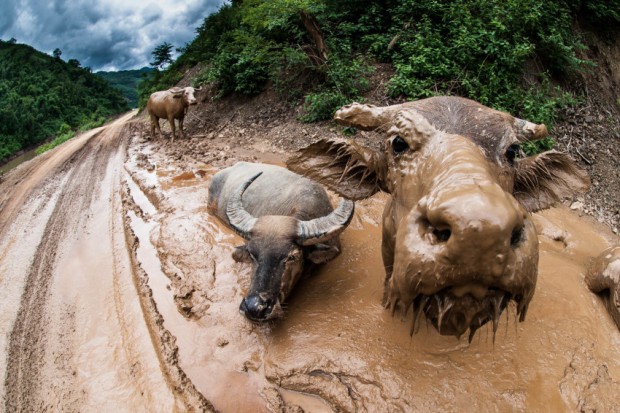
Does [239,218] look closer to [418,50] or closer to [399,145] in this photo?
[399,145]

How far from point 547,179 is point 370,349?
2159 mm

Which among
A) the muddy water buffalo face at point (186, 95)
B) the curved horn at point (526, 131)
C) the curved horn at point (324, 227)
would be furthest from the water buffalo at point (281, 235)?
the muddy water buffalo face at point (186, 95)

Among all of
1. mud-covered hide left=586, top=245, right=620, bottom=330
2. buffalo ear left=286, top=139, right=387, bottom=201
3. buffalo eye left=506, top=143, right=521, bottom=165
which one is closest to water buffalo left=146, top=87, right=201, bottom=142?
buffalo ear left=286, top=139, right=387, bottom=201

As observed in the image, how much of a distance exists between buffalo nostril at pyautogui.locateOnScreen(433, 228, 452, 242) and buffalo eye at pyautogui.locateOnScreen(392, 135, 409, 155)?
1.07 m

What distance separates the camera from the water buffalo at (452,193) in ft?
5.01

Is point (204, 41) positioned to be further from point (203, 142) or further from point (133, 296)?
point (133, 296)

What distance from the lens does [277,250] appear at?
374 cm

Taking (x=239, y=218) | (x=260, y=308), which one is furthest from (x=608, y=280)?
(x=239, y=218)

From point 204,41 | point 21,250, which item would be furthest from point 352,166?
point 204,41

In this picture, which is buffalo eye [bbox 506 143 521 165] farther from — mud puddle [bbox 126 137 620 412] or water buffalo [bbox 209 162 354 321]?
water buffalo [bbox 209 162 354 321]

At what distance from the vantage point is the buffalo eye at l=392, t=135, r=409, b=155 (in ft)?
8.56

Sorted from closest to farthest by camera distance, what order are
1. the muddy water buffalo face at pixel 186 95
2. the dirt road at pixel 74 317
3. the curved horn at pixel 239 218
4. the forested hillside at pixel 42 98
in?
the dirt road at pixel 74 317 < the curved horn at pixel 239 218 < the muddy water buffalo face at pixel 186 95 < the forested hillside at pixel 42 98

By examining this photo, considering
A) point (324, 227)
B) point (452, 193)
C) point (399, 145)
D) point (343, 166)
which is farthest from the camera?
point (324, 227)

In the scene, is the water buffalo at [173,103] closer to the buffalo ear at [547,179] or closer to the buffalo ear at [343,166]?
the buffalo ear at [343,166]
